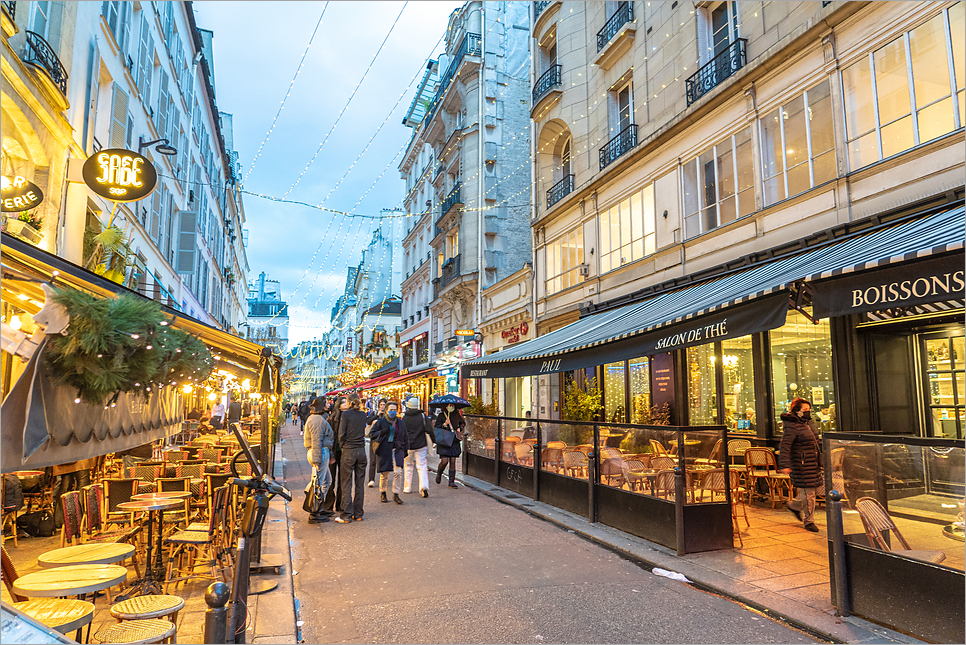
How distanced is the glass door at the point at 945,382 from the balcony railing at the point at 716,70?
6.14m

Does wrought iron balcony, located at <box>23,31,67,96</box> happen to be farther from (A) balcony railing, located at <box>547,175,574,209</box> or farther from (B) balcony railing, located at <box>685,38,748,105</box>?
(A) balcony railing, located at <box>547,175,574,209</box>

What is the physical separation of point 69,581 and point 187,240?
796 inches

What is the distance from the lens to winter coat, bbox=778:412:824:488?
8.15 m

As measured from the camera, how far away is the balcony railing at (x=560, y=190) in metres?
18.3

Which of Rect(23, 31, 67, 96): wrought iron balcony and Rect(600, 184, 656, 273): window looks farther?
Rect(600, 184, 656, 273): window

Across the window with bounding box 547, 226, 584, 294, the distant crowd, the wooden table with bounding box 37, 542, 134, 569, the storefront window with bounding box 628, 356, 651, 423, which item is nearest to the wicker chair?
the wooden table with bounding box 37, 542, 134, 569

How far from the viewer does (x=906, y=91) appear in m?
8.92

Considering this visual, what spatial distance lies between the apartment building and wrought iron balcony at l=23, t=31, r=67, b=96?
21mm

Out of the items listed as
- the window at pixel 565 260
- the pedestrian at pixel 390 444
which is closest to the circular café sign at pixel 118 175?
the pedestrian at pixel 390 444

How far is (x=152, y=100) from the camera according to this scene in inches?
711

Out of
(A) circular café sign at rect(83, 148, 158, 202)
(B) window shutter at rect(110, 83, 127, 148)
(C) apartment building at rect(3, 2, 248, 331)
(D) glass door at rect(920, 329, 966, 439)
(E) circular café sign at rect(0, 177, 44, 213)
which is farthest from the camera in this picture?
(B) window shutter at rect(110, 83, 127, 148)

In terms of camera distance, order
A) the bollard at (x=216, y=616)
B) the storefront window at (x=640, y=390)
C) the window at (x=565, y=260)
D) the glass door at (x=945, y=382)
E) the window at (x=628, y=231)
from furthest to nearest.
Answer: the window at (x=565, y=260) → the window at (x=628, y=231) → the storefront window at (x=640, y=390) → the glass door at (x=945, y=382) → the bollard at (x=216, y=616)

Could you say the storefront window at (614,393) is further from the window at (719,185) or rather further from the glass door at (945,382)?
the glass door at (945,382)

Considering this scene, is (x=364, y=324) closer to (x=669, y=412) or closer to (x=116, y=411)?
(x=669, y=412)
